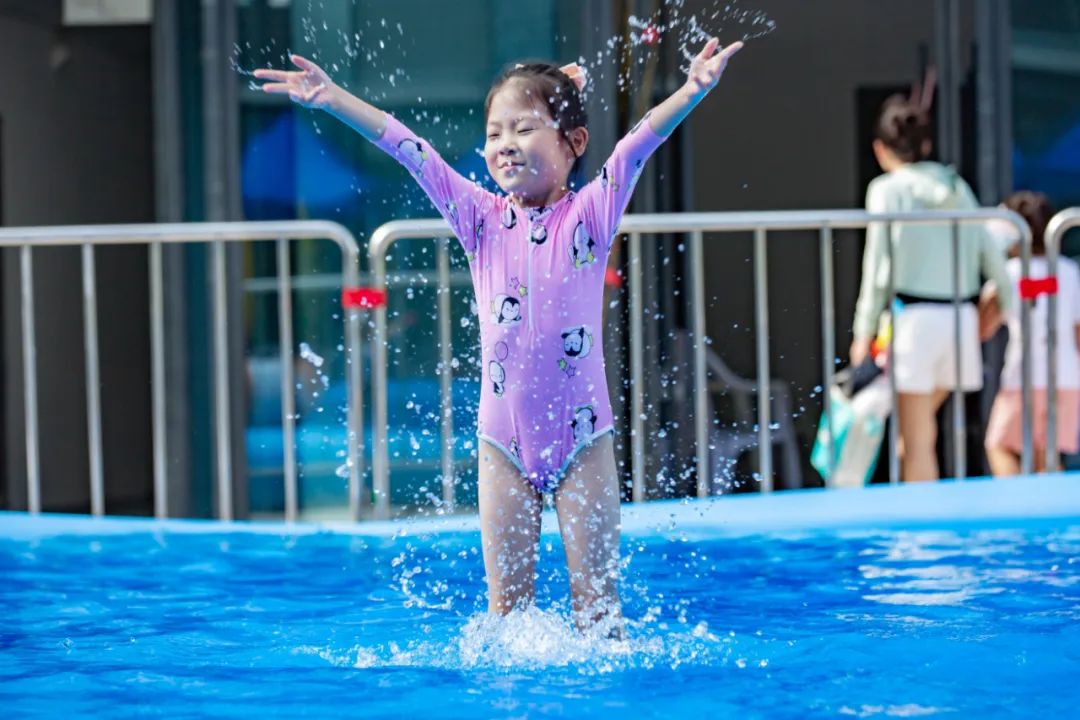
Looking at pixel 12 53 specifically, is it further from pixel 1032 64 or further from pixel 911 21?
pixel 1032 64

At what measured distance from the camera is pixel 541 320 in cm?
391

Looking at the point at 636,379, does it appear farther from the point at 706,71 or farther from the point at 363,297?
the point at 706,71

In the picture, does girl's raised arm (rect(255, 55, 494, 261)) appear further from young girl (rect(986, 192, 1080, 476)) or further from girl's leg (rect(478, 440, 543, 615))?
young girl (rect(986, 192, 1080, 476))

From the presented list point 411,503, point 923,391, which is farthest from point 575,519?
point 411,503

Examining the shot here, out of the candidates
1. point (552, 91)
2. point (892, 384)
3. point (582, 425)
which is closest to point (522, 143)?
point (552, 91)

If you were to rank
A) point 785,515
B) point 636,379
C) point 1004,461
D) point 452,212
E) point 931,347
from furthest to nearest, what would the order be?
point 1004,461
point 931,347
point 636,379
point 785,515
point 452,212

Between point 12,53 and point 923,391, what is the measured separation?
180 inches

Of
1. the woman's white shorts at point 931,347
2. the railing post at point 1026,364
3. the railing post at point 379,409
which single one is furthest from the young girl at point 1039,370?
the railing post at point 379,409

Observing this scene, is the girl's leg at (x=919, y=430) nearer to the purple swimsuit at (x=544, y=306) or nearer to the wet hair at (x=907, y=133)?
the wet hair at (x=907, y=133)

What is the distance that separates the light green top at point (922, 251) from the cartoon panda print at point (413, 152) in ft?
11.4

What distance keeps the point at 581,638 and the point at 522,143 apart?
3.76ft

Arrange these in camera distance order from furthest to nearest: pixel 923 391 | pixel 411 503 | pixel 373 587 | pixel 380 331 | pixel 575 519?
pixel 411 503, pixel 923 391, pixel 380 331, pixel 373 587, pixel 575 519

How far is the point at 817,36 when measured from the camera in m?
8.38

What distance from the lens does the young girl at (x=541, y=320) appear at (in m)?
3.87
